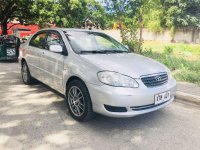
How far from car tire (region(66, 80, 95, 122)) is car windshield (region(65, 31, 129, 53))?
2.25 feet

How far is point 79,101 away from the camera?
13.9ft

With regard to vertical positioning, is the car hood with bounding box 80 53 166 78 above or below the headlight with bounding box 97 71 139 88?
above

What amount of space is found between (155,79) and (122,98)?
713 mm

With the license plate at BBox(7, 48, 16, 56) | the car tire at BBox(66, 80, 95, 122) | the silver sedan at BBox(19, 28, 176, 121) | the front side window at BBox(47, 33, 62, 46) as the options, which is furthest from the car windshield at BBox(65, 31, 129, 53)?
the license plate at BBox(7, 48, 16, 56)

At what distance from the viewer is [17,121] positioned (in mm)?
4281

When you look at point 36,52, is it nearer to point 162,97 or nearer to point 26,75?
point 26,75

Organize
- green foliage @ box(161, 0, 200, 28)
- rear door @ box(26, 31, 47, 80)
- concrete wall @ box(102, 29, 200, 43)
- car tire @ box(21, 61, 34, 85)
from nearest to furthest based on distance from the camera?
rear door @ box(26, 31, 47, 80) → car tire @ box(21, 61, 34, 85) → green foliage @ box(161, 0, 200, 28) → concrete wall @ box(102, 29, 200, 43)

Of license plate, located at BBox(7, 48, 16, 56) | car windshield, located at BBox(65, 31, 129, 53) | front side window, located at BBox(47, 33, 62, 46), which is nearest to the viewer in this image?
car windshield, located at BBox(65, 31, 129, 53)

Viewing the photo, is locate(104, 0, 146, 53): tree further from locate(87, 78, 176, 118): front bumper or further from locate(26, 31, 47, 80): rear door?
locate(87, 78, 176, 118): front bumper

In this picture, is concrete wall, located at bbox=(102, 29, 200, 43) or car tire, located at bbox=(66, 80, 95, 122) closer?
car tire, located at bbox=(66, 80, 95, 122)

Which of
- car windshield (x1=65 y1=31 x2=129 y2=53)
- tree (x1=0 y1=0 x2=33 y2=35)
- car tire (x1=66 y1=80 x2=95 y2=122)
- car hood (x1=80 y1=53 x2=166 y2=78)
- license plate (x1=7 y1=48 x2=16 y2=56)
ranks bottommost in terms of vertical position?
car tire (x1=66 y1=80 x2=95 y2=122)

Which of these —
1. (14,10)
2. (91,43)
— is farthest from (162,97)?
(14,10)

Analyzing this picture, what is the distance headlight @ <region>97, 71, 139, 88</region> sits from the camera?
12.4 feet

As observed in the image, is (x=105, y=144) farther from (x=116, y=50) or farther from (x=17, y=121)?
(x=116, y=50)
